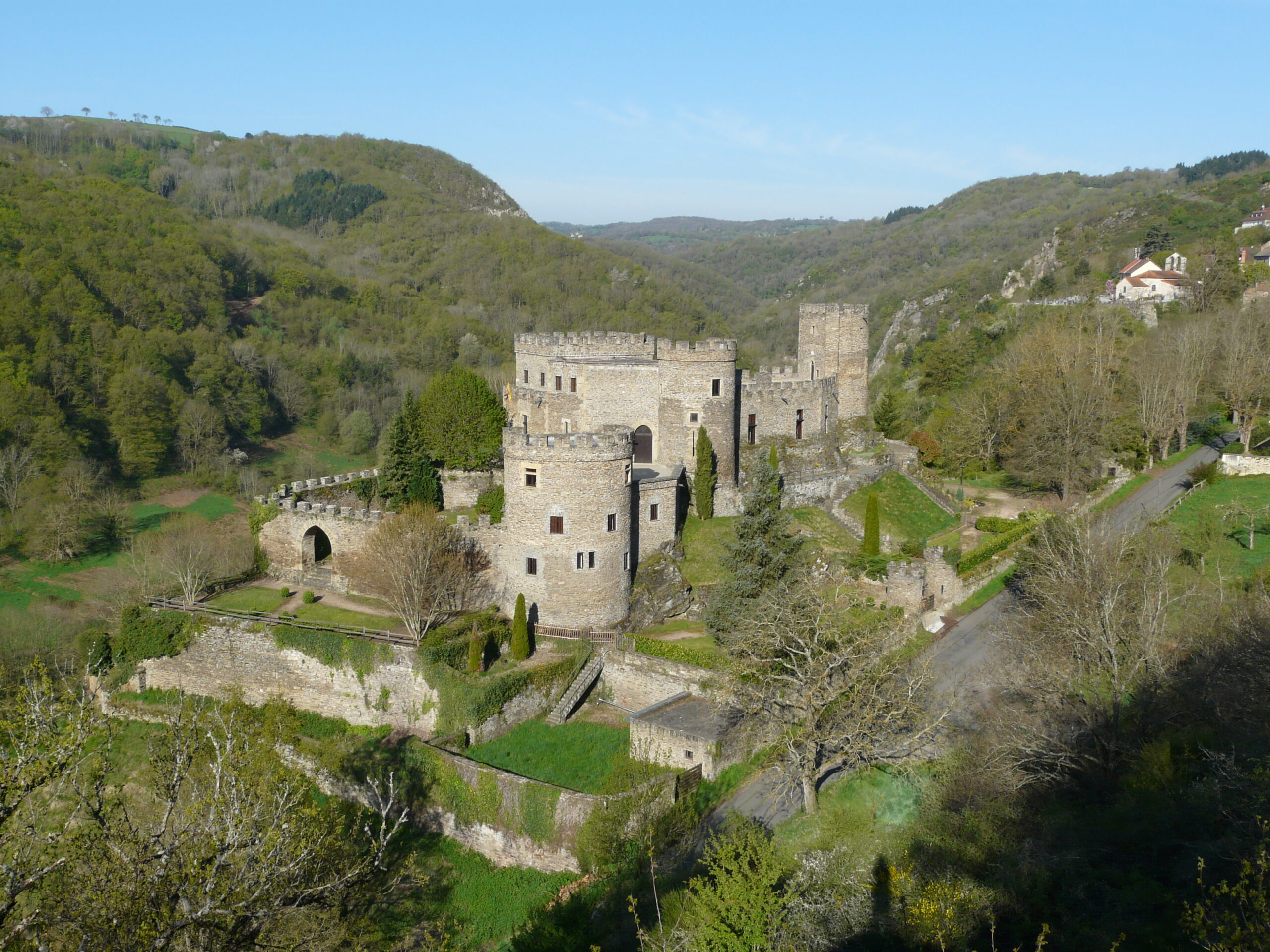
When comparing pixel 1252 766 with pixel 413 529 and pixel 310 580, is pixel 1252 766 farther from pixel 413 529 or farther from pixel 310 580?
pixel 310 580

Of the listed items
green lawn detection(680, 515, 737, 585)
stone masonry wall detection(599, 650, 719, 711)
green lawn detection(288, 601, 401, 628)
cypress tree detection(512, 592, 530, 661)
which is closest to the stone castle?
green lawn detection(680, 515, 737, 585)

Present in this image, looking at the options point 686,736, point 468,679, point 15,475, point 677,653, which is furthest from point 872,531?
point 15,475

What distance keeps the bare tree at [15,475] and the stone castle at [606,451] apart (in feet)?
71.5

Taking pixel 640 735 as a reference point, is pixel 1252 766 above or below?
above

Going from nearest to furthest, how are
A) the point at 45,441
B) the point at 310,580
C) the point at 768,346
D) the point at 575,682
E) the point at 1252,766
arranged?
the point at 1252,766, the point at 575,682, the point at 310,580, the point at 45,441, the point at 768,346

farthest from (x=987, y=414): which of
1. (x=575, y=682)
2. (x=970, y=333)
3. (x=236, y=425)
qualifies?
(x=236, y=425)

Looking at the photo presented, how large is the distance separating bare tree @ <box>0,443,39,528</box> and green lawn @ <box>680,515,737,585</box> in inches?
1329

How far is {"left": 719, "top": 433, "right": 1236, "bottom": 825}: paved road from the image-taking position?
69.8 ft

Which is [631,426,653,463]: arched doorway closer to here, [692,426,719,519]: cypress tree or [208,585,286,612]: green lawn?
[692,426,719,519]: cypress tree

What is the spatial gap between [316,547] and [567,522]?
10567mm

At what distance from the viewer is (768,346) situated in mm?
94438

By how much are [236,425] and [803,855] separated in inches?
2268

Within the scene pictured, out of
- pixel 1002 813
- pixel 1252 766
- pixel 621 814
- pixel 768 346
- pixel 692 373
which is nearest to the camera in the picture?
pixel 1252 766

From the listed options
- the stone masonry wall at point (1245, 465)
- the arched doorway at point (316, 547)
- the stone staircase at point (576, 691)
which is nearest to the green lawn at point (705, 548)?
the stone staircase at point (576, 691)
